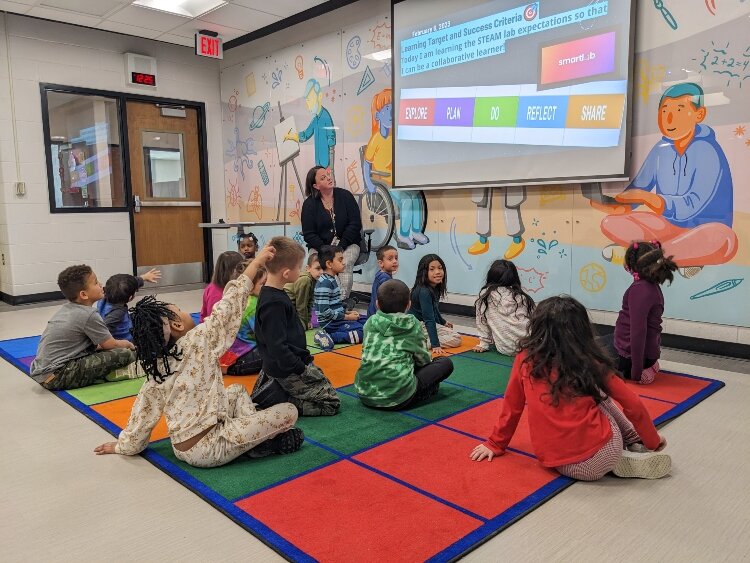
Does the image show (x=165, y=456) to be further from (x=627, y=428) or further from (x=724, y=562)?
(x=724, y=562)

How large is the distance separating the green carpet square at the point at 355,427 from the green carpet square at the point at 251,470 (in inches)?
4.1

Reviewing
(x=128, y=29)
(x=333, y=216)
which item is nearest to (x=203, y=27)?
(x=128, y=29)

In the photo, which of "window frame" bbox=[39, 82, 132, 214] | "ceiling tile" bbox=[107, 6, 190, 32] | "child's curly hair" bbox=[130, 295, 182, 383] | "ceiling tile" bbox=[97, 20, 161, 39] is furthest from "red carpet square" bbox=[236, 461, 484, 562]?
"ceiling tile" bbox=[97, 20, 161, 39]

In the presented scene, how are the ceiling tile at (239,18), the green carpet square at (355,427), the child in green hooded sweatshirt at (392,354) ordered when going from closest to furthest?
the green carpet square at (355,427), the child in green hooded sweatshirt at (392,354), the ceiling tile at (239,18)

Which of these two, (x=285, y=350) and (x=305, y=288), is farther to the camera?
(x=305, y=288)

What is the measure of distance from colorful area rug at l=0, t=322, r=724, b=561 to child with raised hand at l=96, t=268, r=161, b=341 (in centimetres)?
59

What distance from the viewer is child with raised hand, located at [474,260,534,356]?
3424mm

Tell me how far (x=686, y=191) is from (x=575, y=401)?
2.34 metres

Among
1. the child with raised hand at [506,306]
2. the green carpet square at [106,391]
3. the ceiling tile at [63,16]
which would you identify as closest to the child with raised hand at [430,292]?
the child with raised hand at [506,306]

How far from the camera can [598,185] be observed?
12.9 ft

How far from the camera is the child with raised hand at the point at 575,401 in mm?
1795

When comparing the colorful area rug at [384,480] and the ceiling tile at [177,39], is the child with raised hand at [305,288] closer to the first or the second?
the colorful area rug at [384,480]

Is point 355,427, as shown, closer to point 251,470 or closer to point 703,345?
→ point 251,470

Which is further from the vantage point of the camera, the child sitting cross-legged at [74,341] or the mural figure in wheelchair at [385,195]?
the mural figure in wheelchair at [385,195]
